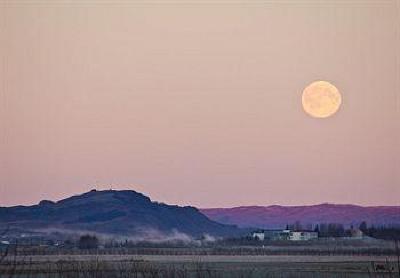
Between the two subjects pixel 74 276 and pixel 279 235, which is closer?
pixel 74 276

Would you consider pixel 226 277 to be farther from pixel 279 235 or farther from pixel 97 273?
pixel 279 235

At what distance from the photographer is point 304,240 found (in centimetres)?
17462

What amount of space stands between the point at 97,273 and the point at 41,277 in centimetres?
800

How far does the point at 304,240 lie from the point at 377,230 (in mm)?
25171

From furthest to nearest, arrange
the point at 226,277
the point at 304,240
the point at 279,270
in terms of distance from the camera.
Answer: the point at 304,240, the point at 279,270, the point at 226,277

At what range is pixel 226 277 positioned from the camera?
5725 cm

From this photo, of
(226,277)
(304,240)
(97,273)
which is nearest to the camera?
(97,273)

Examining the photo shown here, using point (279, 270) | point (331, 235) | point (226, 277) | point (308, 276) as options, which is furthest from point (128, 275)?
point (331, 235)

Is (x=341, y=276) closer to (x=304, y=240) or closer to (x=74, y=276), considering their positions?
(x=74, y=276)

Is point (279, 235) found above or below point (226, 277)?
above

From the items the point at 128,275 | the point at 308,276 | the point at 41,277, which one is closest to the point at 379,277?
the point at 308,276

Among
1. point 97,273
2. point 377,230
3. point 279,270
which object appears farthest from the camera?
point 377,230

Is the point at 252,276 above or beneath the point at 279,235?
beneath

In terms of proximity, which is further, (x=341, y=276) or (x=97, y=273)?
(x=341, y=276)
